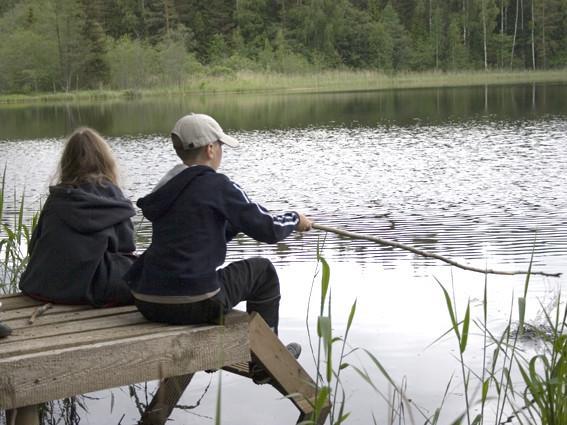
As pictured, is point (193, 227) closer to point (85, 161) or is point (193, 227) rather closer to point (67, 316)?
point (67, 316)

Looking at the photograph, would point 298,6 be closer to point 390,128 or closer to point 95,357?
point 390,128

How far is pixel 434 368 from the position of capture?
425 centimetres

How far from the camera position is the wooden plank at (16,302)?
11.3 ft

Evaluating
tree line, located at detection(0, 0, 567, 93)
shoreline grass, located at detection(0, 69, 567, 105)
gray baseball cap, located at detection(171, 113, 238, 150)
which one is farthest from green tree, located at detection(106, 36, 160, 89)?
gray baseball cap, located at detection(171, 113, 238, 150)

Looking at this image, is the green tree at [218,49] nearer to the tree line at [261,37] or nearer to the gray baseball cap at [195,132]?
the tree line at [261,37]

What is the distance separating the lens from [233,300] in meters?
3.21

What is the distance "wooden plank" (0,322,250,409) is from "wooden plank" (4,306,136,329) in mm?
381

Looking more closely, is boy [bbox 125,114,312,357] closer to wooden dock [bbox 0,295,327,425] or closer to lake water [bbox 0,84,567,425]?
wooden dock [bbox 0,295,327,425]

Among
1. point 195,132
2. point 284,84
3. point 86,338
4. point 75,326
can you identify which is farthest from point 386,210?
point 284,84

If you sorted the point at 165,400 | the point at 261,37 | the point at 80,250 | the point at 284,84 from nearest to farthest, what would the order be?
the point at 80,250, the point at 165,400, the point at 284,84, the point at 261,37

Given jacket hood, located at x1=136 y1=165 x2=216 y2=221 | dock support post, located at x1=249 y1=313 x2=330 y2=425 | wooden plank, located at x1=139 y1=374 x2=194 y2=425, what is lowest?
wooden plank, located at x1=139 y1=374 x2=194 y2=425

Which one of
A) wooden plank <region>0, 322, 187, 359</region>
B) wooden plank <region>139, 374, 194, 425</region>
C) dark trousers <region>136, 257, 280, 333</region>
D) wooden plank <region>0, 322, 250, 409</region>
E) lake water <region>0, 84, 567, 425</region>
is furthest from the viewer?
lake water <region>0, 84, 567, 425</region>

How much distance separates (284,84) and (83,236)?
38.6m

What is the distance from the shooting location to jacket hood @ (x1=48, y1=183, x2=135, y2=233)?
11.5ft
